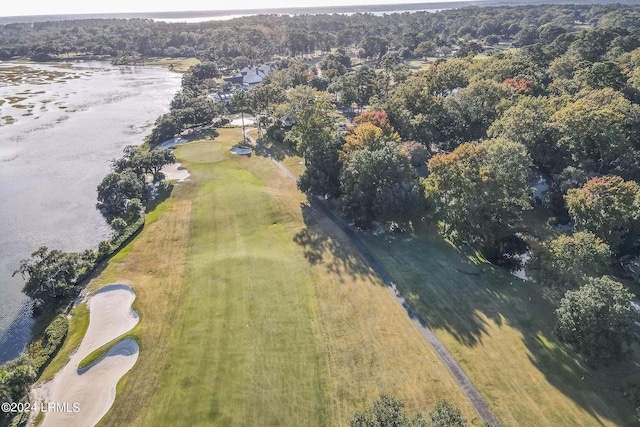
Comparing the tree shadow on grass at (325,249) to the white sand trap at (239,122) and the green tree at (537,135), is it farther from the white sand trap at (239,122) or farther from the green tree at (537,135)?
the white sand trap at (239,122)

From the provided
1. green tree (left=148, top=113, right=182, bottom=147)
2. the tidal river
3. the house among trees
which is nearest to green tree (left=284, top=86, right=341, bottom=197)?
the tidal river

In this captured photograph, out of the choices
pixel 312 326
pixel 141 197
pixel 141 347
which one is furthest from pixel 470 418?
pixel 141 197

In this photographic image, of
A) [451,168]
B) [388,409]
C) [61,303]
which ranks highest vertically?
[451,168]

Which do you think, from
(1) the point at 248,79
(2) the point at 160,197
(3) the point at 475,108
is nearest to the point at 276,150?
(2) the point at 160,197

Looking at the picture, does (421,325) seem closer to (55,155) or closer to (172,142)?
(172,142)

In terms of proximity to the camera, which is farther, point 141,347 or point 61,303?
point 61,303

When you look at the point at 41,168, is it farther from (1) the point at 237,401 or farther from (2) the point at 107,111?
Result: (1) the point at 237,401

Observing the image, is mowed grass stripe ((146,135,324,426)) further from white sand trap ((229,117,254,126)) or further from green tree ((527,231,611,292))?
white sand trap ((229,117,254,126))
